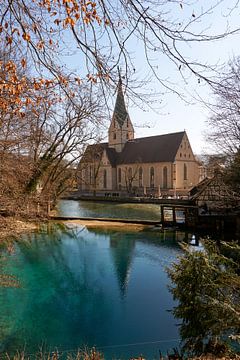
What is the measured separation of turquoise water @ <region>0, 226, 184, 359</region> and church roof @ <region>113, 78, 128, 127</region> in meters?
4.17

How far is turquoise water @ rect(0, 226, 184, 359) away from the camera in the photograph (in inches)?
248

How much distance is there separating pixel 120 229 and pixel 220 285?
46.5 feet

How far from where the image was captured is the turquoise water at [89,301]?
6.30m

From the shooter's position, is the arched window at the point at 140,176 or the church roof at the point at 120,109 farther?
the arched window at the point at 140,176

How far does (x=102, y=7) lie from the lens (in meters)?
3.15

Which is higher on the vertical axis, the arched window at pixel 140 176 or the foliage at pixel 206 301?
the arched window at pixel 140 176

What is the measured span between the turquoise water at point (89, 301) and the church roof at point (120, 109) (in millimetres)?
4170

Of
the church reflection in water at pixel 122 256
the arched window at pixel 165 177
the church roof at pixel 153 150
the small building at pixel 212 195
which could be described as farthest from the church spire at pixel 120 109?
the arched window at pixel 165 177

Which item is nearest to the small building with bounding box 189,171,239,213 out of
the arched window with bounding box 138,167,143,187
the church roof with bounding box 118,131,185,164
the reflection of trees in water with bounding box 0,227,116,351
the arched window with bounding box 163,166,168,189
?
the reflection of trees in water with bounding box 0,227,116,351

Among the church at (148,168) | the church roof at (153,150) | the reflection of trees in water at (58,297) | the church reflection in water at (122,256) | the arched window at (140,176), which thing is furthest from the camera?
the arched window at (140,176)

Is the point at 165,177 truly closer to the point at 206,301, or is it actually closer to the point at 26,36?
the point at 206,301

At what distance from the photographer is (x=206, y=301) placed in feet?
15.6

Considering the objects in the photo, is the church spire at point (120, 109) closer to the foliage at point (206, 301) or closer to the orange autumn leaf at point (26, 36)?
the orange autumn leaf at point (26, 36)

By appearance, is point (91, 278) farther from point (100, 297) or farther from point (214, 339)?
point (214, 339)
